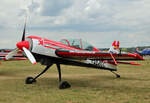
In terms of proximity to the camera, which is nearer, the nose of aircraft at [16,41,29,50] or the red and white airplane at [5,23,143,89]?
the red and white airplane at [5,23,143,89]

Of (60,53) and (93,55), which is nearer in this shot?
(93,55)

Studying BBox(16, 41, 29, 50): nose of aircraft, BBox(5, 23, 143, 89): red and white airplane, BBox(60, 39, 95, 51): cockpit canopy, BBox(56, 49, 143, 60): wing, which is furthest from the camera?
BBox(60, 39, 95, 51): cockpit canopy

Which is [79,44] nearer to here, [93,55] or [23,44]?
[93,55]

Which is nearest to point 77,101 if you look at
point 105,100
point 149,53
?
point 105,100

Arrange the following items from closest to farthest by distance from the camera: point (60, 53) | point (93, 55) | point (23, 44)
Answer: point (93, 55) → point (23, 44) → point (60, 53)

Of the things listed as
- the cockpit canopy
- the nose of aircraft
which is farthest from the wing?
the nose of aircraft

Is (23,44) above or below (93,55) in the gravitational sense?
above

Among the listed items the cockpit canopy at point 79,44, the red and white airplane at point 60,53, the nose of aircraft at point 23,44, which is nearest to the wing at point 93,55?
the red and white airplane at point 60,53

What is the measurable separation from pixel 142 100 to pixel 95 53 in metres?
2.91

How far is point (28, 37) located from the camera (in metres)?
8.87

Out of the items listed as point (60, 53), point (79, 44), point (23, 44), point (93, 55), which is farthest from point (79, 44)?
point (23, 44)

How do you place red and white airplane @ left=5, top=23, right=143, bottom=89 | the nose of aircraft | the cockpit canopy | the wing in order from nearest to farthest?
the wing → red and white airplane @ left=5, top=23, right=143, bottom=89 → the nose of aircraft → the cockpit canopy

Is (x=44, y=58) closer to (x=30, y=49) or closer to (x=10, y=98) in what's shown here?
→ (x=30, y=49)

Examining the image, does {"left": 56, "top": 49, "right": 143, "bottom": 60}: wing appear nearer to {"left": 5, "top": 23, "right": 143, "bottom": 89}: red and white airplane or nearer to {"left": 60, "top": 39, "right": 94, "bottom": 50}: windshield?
{"left": 5, "top": 23, "right": 143, "bottom": 89}: red and white airplane
